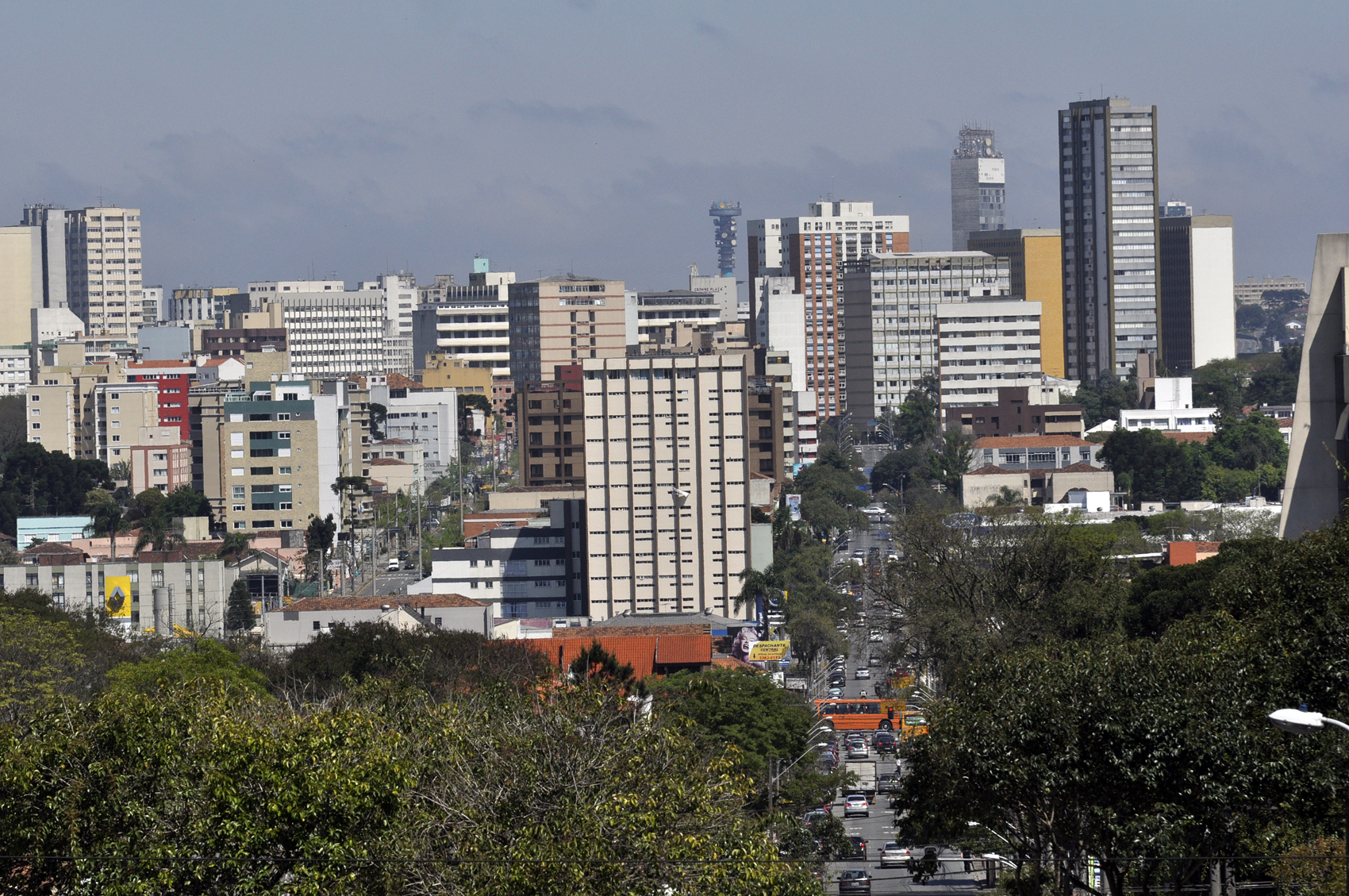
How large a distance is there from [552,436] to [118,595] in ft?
135

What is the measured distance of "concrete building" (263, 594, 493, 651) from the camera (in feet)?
237

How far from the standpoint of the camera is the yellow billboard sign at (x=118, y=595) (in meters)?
82.9

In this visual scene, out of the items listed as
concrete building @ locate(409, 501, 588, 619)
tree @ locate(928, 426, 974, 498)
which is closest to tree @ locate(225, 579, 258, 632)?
concrete building @ locate(409, 501, 588, 619)

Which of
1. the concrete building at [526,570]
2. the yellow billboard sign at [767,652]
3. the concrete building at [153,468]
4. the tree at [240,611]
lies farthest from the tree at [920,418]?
the yellow billboard sign at [767,652]

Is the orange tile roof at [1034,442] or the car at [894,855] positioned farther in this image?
the orange tile roof at [1034,442]

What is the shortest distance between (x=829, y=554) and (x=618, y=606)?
1634 centimetres

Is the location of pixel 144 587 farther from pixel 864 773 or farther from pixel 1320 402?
pixel 1320 402

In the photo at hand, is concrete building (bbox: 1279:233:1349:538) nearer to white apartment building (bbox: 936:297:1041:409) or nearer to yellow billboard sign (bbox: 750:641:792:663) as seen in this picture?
yellow billboard sign (bbox: 750:641:792:663)

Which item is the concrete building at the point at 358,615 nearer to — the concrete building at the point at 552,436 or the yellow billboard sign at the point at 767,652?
the yellow billboard sign at the point at 767,652

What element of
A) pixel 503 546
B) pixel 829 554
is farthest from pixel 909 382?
pixel 503 546

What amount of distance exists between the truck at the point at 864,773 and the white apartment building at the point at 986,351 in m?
110

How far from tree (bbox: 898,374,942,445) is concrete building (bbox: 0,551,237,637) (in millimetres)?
88361

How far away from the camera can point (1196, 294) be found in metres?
189

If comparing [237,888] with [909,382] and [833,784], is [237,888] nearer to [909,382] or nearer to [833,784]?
[833,784]
